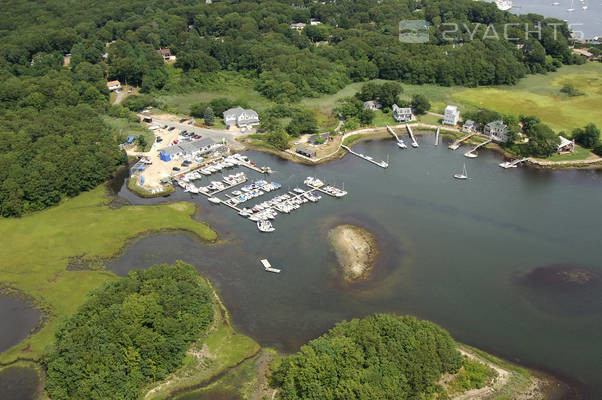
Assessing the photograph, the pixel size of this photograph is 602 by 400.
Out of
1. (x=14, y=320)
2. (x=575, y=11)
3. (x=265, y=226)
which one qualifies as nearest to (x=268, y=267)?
(x=265, y=226)

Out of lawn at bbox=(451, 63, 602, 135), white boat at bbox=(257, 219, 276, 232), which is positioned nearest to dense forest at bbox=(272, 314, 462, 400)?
white boat at bbox=(257, 219, 276, 232)

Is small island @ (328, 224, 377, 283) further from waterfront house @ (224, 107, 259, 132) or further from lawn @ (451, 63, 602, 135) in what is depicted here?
lawn @ (451, 63, 602, 135)

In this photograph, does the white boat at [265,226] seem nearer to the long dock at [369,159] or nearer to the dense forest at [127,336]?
the dense forest at [127,336]

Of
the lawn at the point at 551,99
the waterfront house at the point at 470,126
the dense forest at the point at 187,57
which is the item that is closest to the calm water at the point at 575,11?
the dense forest at the point at 187,57

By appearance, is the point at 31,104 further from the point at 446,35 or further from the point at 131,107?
the point at 446,35

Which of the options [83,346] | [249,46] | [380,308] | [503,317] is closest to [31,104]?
[249,46]
